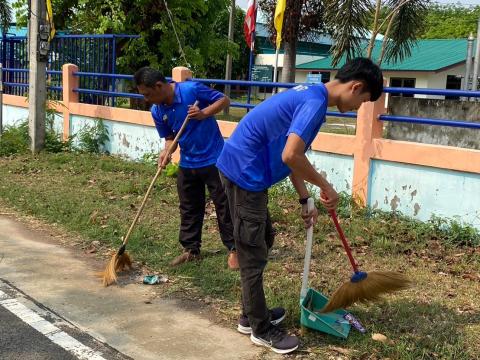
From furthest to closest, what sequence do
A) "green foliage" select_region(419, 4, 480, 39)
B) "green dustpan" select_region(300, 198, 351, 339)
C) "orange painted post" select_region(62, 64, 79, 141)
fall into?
"green foliage" select_region(419, 4, 480, 39), "orange painted post" select_region(62, 64, 79, 141), "green dustpan" select_region(300, 198, 351, 339)

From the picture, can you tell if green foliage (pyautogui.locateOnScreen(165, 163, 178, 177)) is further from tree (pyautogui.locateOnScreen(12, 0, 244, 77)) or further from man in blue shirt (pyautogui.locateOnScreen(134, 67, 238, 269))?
tree (pyautogui.locateOnScreen(12, 0, 244, 77))

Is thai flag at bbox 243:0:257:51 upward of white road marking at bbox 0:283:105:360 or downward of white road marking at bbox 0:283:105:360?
upward

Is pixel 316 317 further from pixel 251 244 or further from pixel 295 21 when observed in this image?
pixel 295 21

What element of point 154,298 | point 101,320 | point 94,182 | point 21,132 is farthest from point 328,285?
point 21,132

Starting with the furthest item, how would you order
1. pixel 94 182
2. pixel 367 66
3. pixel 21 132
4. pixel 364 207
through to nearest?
pixel 21 132
pixel 94 182
pixel 364 207
pixel 367 66

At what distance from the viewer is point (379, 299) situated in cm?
390

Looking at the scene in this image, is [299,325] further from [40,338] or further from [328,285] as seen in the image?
[40,338]

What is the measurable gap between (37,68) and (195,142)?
6.66 metres

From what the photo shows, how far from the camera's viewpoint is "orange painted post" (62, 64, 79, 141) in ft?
37.0

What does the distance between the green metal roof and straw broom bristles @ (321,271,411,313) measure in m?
21.7

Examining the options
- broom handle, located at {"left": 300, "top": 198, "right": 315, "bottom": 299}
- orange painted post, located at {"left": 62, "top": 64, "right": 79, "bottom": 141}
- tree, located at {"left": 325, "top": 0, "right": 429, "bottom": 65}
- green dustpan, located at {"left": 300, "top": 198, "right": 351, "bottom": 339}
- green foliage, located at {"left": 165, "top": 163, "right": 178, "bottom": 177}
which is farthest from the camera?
tree, located at {"left": 325, "top": 0, "right": 429, "bottom": 65}

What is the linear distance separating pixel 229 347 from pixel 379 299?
106 cm

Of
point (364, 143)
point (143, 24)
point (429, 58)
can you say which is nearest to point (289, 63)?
point (143, 24)

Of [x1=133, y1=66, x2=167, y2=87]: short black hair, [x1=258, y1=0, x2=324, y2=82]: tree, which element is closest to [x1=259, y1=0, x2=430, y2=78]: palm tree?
[x1=258, y1=0, x2=324, y2=82]: tree
